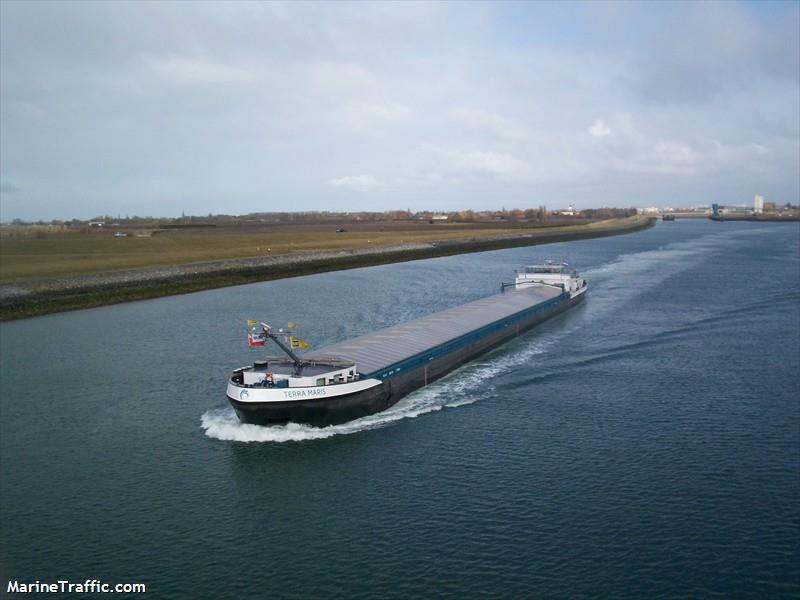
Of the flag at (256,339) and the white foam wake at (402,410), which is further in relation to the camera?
the white foam wake at (402,410)

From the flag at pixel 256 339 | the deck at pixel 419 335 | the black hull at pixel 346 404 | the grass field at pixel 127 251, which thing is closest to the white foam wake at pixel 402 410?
the black hull at pixel 346 404

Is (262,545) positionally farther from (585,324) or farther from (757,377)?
(585,324)

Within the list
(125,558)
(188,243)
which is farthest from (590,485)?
(188,243)

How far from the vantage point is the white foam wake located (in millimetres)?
21766

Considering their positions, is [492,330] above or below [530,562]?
above

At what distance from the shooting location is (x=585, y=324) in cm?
4225

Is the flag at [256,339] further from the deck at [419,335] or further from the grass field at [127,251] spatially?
the grass field at [127,251]

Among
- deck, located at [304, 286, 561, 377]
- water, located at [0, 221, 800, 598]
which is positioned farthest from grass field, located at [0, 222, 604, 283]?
deck, located at [304, 286, 561, 377]

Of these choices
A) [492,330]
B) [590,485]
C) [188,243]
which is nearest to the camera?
[590,485]

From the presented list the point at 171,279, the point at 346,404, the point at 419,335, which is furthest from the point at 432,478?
the point at 171,279

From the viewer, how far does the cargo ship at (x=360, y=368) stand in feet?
71.6

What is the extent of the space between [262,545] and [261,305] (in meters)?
34.6

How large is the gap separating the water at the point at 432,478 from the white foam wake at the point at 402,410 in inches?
4.2

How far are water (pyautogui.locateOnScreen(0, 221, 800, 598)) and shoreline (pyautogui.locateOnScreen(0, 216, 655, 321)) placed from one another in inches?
548
